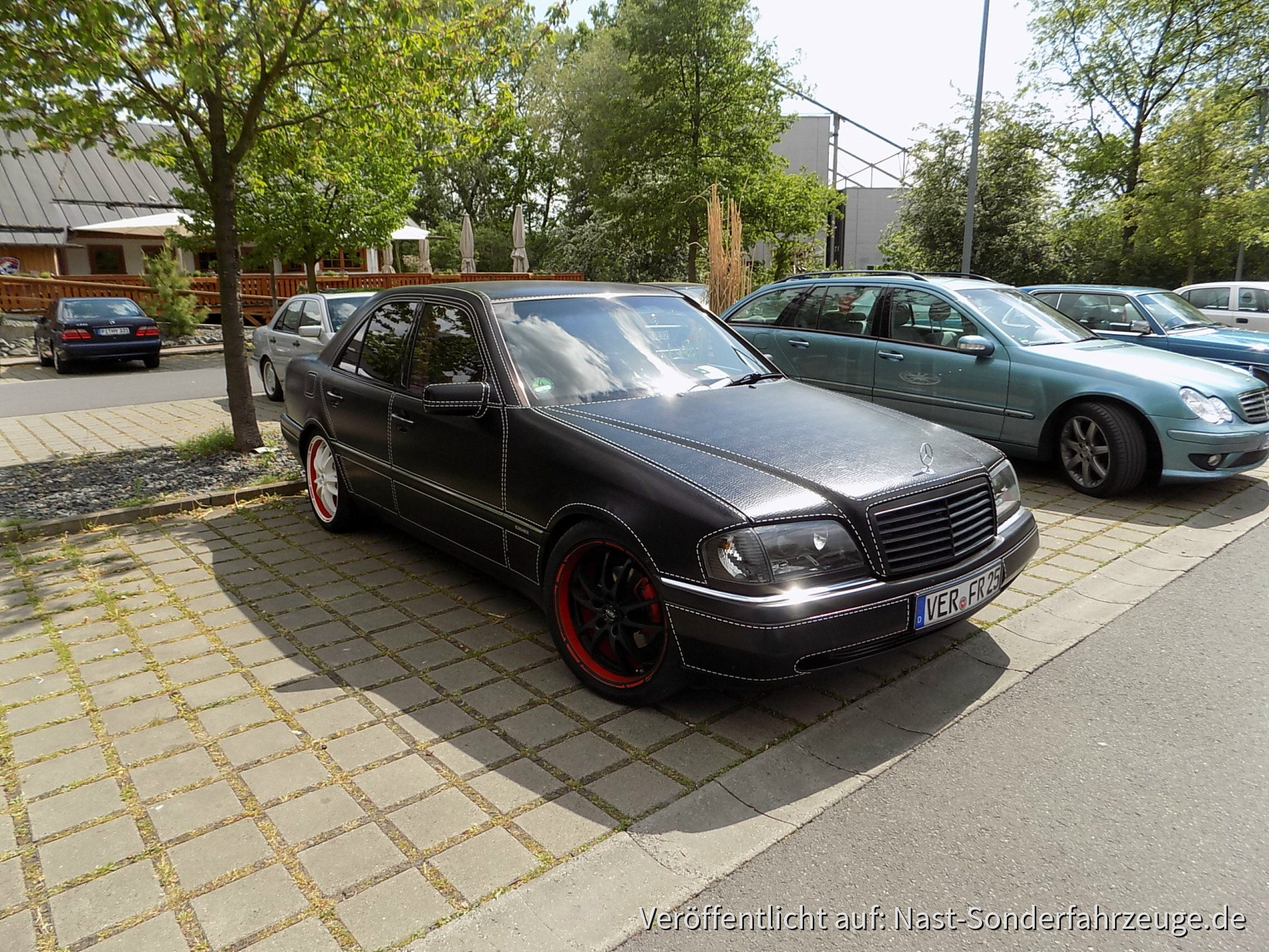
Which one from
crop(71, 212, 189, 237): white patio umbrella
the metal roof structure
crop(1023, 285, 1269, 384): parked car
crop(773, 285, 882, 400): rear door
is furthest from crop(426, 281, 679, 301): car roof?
the metal roof structure

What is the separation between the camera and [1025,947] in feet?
7.59

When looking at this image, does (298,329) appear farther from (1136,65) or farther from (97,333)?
(1136,65)

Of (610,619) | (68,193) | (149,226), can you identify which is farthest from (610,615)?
(68,193)

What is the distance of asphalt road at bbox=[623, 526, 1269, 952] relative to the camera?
93.6 inches

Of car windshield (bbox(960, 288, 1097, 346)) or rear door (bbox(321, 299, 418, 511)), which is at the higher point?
car windshield (bbox(960, 288, 1097, 346))

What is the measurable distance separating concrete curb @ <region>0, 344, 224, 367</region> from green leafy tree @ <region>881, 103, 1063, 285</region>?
2048 cm

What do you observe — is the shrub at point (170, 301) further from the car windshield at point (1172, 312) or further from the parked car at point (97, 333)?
the car windshield at point (1172, 312)

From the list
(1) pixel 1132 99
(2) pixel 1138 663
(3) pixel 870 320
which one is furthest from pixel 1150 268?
(2) pixel 1138 663

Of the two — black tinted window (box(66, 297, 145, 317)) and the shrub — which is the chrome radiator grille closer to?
black tinted window (box(66, 297, 145, 317))

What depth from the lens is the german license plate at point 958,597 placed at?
3318mm

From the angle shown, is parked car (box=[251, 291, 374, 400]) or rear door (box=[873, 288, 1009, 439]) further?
parked car (box=[251, 291, 374, 400])

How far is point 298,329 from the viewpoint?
447 inches

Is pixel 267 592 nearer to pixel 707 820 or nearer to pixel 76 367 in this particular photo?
pixel 707 820

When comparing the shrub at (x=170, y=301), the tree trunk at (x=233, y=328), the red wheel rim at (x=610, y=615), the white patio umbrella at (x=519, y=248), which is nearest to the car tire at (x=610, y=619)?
the red wheel rim at (x=610, y=615)
